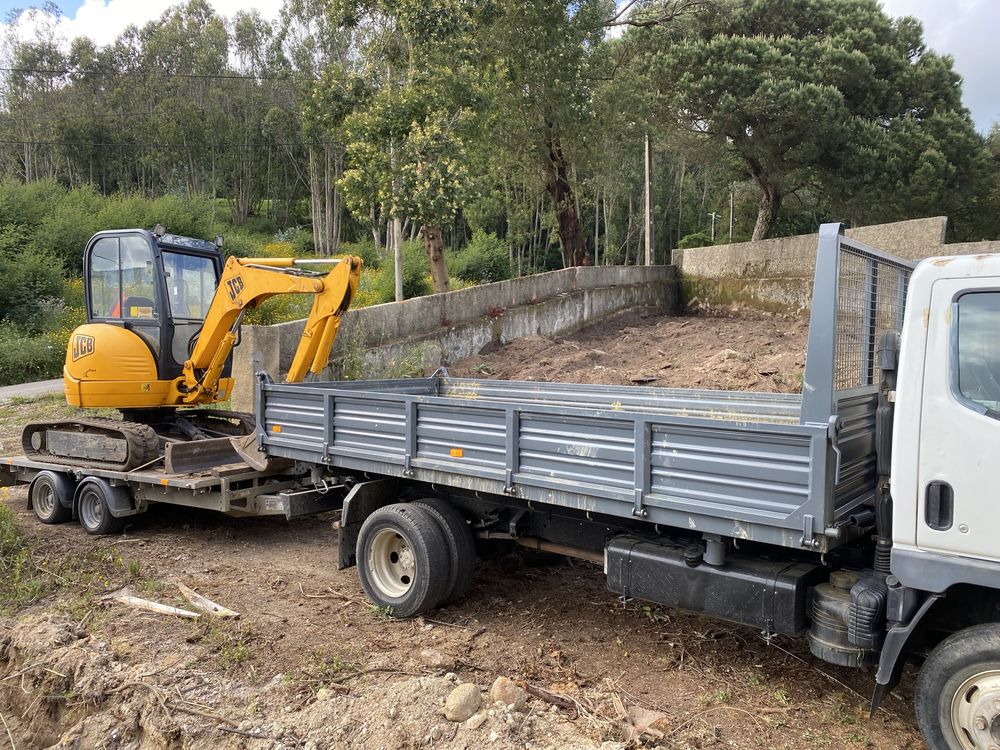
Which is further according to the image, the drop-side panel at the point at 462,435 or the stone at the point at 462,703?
the drop-side panel at the point at 462,435

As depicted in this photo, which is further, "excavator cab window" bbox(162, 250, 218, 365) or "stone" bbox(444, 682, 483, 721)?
"excavator cab window" bbox(162, 250, 218, 365)

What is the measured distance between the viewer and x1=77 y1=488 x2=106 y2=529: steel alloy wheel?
24.8 feet

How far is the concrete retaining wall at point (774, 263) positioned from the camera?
1382 centimetres

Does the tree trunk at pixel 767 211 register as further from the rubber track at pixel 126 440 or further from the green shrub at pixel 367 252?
the rubber track at pixel 126 440

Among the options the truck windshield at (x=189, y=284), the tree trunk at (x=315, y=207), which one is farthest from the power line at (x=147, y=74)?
the truck windshield at (x=189, y=284)

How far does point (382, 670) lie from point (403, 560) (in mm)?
1007

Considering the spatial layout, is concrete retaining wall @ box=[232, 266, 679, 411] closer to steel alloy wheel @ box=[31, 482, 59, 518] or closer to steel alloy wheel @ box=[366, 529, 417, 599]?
steel alloy wheel @ box=[31, 482, 59, 518]

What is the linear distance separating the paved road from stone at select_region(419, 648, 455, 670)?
14.7m

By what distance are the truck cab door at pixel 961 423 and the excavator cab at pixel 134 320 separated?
719 cm

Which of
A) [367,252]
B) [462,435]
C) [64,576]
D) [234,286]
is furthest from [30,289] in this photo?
[462,435]

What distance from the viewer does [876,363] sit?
13.8ft

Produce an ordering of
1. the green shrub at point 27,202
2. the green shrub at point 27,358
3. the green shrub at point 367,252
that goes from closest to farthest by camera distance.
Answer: the green shrub at point 27,358 < the green shrub at point 27,202 < the green shrub at point 367,252

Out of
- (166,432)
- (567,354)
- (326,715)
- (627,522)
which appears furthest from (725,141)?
(326,715)

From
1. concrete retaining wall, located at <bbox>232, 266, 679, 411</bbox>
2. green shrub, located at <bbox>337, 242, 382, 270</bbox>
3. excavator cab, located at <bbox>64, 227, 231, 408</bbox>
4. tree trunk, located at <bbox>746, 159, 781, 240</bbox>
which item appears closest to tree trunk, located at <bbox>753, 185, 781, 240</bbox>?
tree trunk, located at <bbox>746, 159, 781, 240</bbox>
